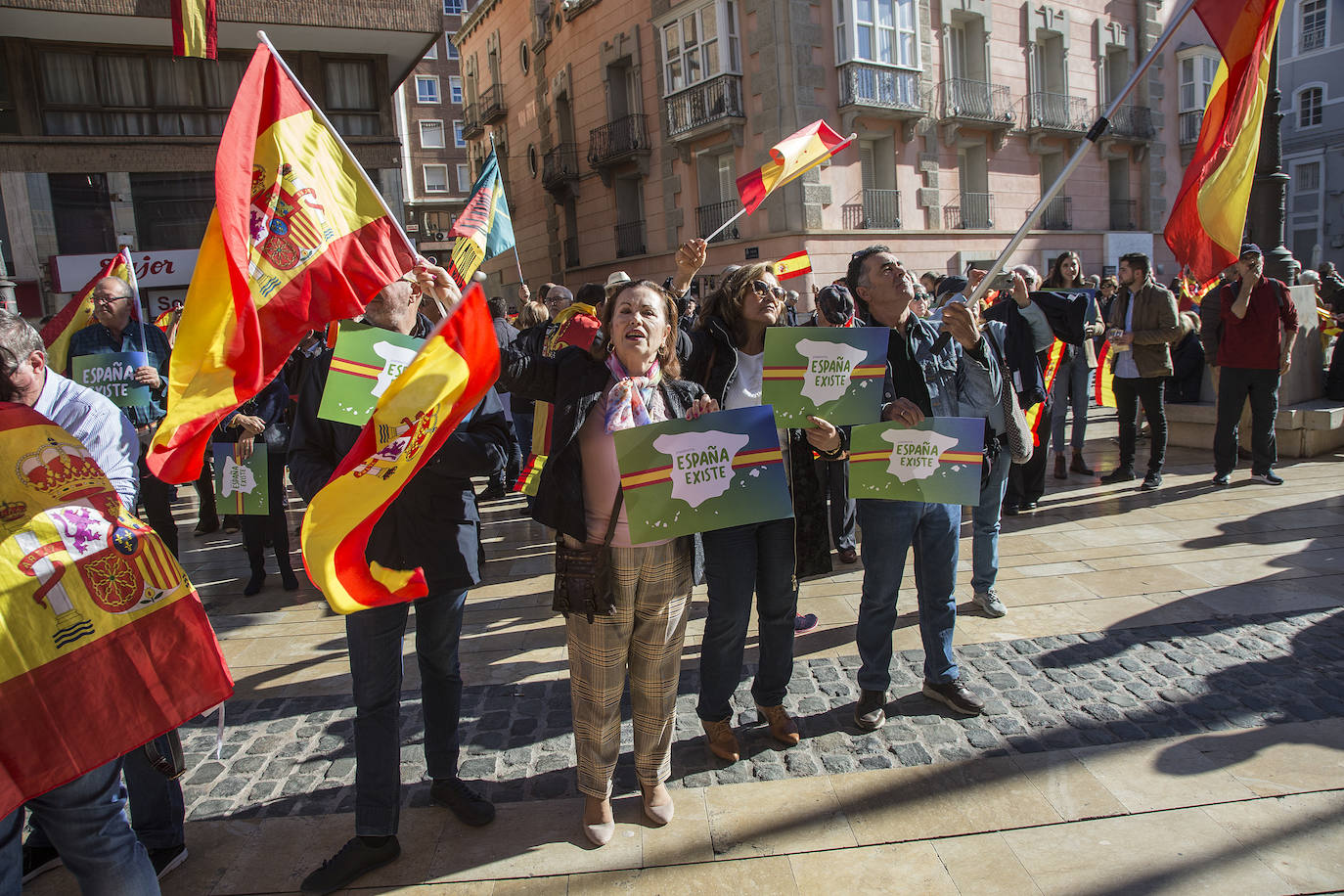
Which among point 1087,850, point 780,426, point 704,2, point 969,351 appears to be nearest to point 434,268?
point 780,426

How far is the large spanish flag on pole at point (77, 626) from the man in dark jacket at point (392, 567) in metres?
0.57

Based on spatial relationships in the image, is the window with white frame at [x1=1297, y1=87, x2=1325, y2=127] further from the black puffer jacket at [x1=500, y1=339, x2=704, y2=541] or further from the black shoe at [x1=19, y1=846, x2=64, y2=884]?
the black shoe at [x1=19, y1=846, x2=64, y2=884]

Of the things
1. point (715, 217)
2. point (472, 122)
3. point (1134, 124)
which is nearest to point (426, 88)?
point (472, 122)

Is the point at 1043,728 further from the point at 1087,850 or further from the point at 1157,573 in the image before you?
the point at 1157,573

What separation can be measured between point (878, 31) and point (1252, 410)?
16.6 m

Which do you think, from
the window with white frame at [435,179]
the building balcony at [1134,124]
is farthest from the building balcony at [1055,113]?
the window with white frame at [435,179]

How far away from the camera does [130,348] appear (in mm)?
5613

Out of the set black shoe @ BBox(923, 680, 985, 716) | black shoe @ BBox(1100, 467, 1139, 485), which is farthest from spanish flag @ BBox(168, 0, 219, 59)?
black shoe @ BBox(1100, 467, 1139, 485)

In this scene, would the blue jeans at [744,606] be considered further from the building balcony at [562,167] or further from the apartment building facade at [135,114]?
the building balcony at [562,167]

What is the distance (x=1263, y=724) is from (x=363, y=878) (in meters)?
3.43

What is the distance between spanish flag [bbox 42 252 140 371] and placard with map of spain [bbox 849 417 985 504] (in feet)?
14.8

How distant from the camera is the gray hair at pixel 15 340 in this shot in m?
2.26

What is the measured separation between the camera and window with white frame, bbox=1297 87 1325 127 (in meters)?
33.0

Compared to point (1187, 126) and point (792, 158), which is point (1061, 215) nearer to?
point (1187, 126)
